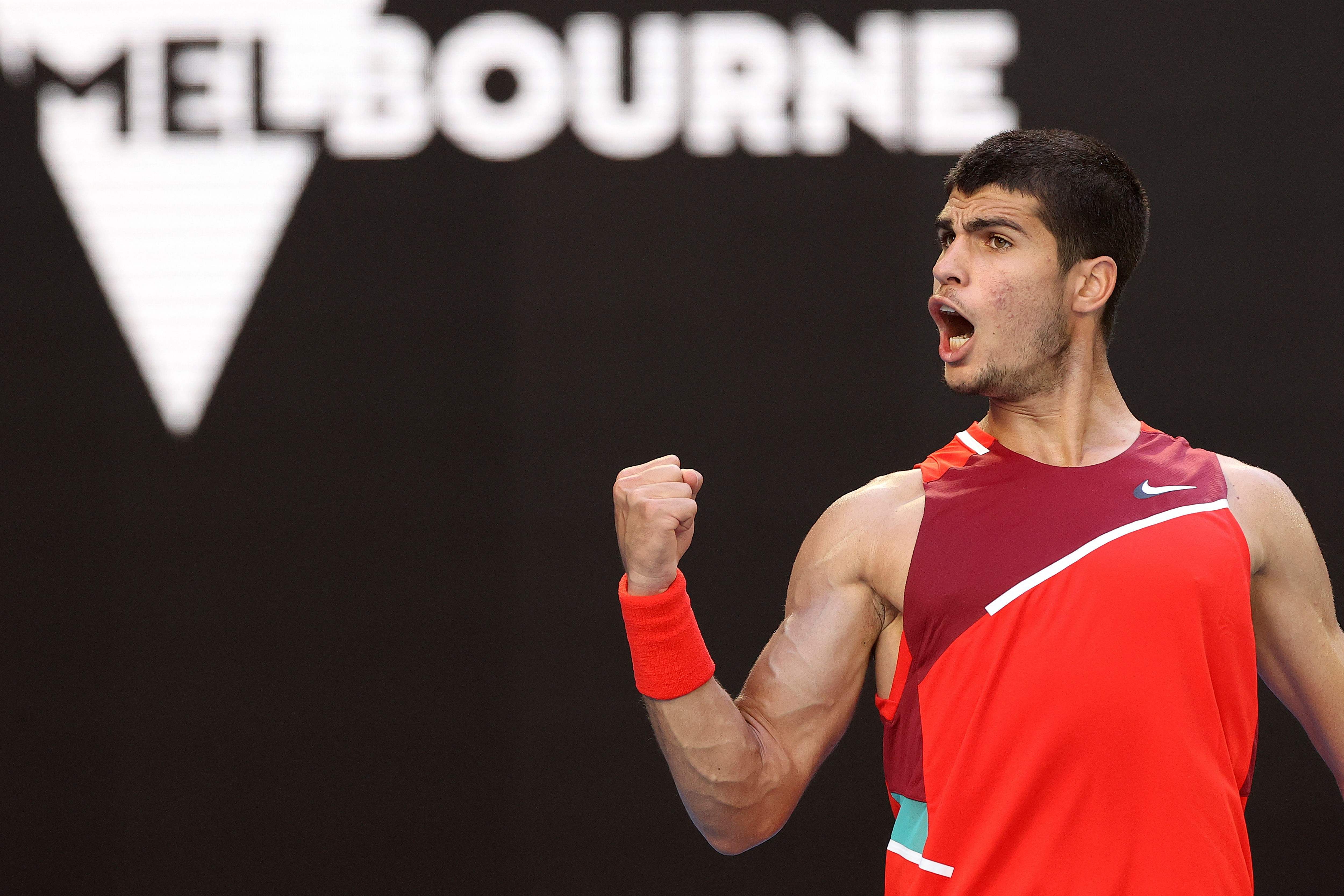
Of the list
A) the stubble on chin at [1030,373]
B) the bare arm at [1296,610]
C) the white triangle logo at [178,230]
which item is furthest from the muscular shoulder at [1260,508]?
the white triangle logo at [178,230]

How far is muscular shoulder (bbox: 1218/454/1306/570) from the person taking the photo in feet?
5.07

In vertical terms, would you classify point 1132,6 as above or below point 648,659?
above

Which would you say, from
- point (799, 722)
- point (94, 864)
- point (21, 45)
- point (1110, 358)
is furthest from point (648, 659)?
point (21, 45)

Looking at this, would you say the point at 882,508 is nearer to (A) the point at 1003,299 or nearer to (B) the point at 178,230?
(A) the point at 1003,299

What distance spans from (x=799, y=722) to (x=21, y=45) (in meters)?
2.60

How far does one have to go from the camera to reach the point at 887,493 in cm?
162

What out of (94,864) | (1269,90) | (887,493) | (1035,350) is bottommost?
(94,864)

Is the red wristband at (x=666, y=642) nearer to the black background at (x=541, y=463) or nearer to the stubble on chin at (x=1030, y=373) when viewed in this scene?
the stubble on chin at (x=1030, y=373)

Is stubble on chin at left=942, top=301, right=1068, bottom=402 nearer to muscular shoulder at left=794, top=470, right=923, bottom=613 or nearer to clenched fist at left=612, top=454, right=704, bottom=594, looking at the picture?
muscular shoulder at left=794, top=470, right=923, bottom=613

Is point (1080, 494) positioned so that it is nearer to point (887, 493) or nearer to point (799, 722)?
point (887, 493)

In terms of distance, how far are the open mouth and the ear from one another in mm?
145

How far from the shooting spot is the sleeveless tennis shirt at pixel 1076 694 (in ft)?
4.50

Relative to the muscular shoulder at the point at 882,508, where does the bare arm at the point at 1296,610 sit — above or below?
below

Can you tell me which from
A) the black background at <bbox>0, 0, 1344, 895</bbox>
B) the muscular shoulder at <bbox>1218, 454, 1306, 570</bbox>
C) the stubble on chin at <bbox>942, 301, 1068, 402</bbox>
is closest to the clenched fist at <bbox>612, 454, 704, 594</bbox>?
the stubble on chin at <bbox>942, 301, 1068, 402</bbox>
